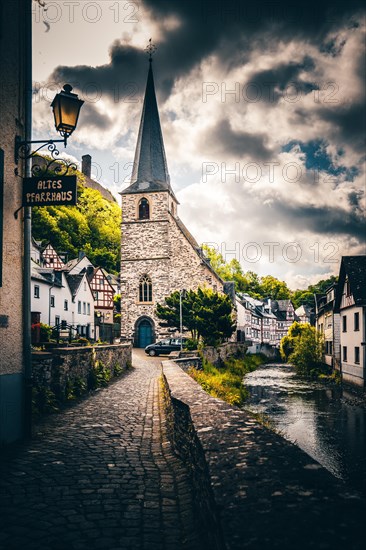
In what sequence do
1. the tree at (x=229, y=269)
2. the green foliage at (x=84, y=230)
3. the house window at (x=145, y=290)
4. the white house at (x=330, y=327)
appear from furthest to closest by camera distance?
the tree at (x=229, y=269)
the green foliage at (x=84, y=230)
the house window at (x=145, y=290)
the white house at (x=330, y=327)

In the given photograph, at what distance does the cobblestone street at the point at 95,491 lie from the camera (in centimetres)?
353

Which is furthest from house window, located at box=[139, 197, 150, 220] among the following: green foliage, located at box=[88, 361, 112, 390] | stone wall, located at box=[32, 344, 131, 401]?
green foliage, located at box=[88, 361, 112, 390]

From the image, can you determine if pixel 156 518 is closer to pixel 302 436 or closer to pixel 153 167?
pixel 302 436

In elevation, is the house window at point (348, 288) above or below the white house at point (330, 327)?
above

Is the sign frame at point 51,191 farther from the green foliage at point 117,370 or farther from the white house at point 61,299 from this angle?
the white house at point 61,299

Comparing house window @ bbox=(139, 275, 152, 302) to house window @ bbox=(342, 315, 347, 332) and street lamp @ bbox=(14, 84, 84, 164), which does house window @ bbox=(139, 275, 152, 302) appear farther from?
street lamp @ bbox=(14, 84, 84, 164)

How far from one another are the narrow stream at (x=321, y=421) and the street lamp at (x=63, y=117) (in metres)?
7.71

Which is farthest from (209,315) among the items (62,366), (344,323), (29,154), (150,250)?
(29,154)

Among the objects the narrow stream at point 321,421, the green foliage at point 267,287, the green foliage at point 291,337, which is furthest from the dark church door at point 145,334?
the green foliage at point 267,287

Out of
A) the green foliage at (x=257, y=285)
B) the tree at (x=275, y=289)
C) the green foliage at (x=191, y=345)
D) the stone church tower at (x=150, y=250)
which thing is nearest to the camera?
the green foliage at (x=191, y=345)

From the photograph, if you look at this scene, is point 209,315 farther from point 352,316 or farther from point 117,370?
point 117,370

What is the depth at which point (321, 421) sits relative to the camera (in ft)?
61.4

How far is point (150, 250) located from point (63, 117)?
3577cm

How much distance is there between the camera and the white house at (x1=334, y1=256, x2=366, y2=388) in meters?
25.1
